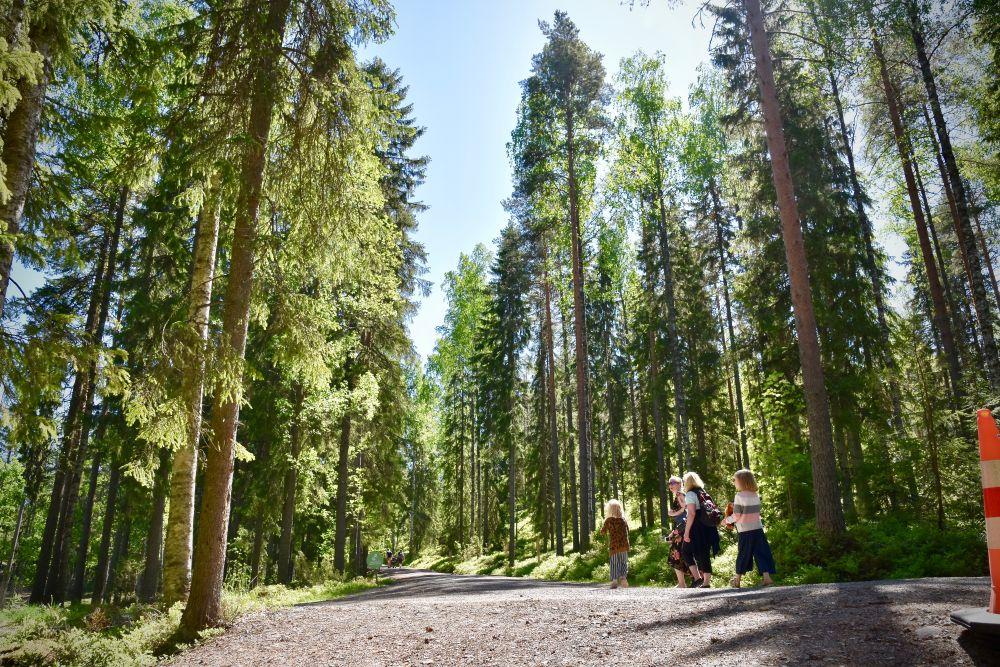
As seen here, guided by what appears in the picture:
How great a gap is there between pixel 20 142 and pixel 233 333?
3.15 m

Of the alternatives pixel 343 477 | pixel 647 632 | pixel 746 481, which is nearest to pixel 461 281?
pixel 343 477

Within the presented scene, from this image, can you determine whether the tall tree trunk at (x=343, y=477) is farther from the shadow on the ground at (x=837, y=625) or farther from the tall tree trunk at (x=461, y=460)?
the tall tree trunk at (x=461, y=460)

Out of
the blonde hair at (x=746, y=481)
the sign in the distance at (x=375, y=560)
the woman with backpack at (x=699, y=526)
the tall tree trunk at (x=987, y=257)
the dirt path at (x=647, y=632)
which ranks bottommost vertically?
the sign in the distance at (x=375, y=560)

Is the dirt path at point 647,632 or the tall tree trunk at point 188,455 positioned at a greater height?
the tall tree trunk at point 188,455

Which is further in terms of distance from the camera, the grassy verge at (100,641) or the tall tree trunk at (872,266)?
the tall tree trunk at (872,266)

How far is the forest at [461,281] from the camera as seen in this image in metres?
7.66

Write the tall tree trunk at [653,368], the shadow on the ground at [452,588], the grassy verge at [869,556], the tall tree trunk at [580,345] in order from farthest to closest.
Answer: the tall tree trunk at [653,368] → the tall tree trunk at [580,345] → the shadow on the ground at [452,588] → the grassy verge at [869,556]

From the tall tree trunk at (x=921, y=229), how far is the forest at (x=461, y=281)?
136 millimetres

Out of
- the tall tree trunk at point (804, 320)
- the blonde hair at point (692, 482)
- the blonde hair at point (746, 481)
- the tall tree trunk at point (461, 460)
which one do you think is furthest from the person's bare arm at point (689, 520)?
the tall tree trunk at point (461, 460)

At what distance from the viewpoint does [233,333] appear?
7848 mm

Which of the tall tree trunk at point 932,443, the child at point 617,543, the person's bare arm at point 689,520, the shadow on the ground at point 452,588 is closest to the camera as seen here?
the person's bare arm at point 689,520

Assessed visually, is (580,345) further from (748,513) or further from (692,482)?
(748,513)

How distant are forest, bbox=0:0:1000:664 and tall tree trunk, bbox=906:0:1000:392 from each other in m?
0.08

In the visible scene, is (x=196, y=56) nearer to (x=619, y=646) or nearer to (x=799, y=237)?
(x=619, y=646)
